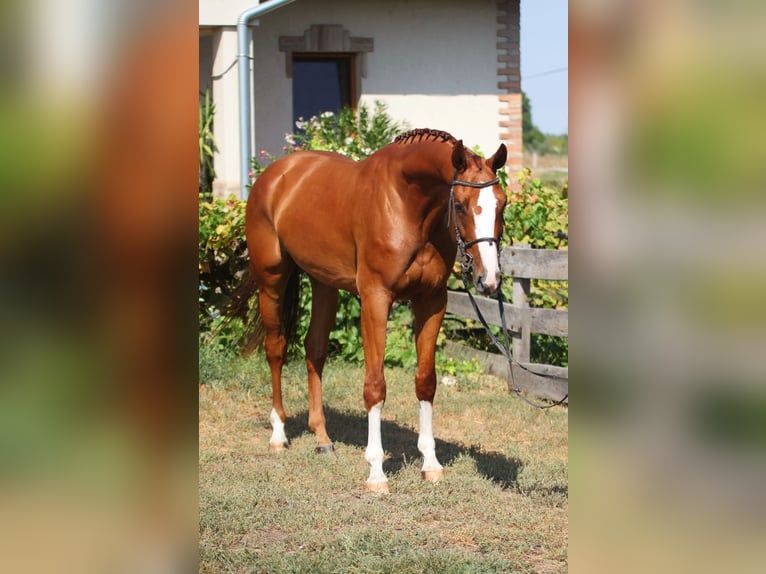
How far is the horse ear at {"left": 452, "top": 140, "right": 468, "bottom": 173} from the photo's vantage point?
4.61m

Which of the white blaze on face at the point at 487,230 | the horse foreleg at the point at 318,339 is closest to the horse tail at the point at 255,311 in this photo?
the horse foreleg at the point at 318,339

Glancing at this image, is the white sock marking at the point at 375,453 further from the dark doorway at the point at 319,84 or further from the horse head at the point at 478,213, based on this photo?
the dark doorway at the point at 319,84

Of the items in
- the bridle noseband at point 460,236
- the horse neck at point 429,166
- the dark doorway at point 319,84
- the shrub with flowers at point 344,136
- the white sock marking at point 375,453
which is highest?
the dark doorway at point 319,84

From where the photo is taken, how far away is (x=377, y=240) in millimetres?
5211

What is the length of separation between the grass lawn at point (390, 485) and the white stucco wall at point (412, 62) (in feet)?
18.0

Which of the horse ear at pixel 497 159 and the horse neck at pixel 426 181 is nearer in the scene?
the horse ear at pixel 497 159

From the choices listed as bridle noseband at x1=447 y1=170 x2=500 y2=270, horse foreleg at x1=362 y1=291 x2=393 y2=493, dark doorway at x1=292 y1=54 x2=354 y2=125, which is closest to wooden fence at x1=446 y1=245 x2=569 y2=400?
horse foreleg at x1=362 y1=291 x2=393 y2=493

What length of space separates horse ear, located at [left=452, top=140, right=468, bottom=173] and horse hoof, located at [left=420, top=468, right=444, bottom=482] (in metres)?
1.80

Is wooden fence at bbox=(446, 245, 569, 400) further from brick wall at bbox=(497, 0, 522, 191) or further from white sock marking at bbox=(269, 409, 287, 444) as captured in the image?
brick wall at bbox=(497, 0, 522, 191)

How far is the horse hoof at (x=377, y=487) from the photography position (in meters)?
5.06

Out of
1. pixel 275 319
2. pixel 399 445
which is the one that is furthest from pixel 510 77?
pixel 399 445
